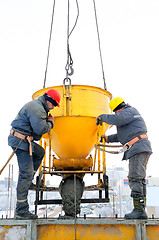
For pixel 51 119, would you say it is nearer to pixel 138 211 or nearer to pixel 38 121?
pixel 38 121

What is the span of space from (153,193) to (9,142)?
1937cm

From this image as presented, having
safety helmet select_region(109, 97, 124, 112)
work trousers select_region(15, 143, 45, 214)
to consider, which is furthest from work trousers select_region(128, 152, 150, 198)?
work trousers select_region(15, 143, 45, 214)

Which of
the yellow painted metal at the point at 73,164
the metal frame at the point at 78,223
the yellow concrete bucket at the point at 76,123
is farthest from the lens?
the yellow painted metal at the point at 73,164

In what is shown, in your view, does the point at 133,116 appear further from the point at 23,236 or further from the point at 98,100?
the point at 23,236

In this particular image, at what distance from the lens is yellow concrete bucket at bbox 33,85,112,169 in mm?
3971

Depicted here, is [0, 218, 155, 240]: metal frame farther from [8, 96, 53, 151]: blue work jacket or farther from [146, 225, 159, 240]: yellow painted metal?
[8, 96, 53, 151]: blue work jacket

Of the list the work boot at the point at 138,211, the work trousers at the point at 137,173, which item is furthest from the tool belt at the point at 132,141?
the work boot at the point at 138,211

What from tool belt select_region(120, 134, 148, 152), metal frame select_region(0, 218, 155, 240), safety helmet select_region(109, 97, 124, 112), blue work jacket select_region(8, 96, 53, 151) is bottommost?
metal frame select_region(0, 218, 155, 240)

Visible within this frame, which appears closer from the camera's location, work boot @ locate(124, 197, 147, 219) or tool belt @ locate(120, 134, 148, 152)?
work boot @ locate(124, 197, 147, 219)

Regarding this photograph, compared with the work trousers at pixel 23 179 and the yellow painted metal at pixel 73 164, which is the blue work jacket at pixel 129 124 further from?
the work trousers at pixel 23 179

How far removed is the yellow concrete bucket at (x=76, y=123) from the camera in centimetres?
397

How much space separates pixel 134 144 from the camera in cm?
346

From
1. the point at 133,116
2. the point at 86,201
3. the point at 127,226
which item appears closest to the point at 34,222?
the point at 127,226

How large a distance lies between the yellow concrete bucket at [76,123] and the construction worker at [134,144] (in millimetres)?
328
